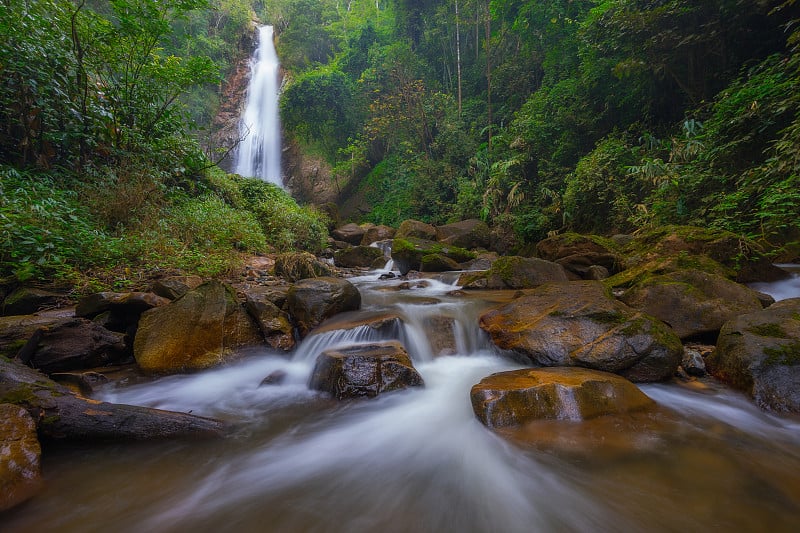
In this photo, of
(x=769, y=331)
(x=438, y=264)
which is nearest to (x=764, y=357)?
(x=769, y=331)

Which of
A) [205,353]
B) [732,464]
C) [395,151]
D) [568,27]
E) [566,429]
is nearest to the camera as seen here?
[732,464]

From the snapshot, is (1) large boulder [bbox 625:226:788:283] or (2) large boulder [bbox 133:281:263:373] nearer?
(2) large boulder [bbox 133:281:263:373]

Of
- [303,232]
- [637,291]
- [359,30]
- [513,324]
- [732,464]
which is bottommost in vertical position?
[732,464]

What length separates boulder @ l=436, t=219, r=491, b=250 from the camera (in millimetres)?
12617

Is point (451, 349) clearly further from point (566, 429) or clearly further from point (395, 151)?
point (395, 151)

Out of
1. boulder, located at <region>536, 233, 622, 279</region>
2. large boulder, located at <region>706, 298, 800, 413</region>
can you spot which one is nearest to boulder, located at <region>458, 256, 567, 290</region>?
boulder, located at <region>536, 233, 622, 279</region>

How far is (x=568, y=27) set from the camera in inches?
528

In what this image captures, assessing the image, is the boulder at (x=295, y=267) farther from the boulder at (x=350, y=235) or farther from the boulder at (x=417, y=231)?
the boulder at (x=350, y=235)

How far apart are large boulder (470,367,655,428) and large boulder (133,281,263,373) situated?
3197 millimetres

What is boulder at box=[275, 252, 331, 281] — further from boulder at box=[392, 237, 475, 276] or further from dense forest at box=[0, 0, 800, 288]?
boulder at box=[392, 237, 475, 276]

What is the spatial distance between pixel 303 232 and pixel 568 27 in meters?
13.4

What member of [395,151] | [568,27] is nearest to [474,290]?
[568,27]

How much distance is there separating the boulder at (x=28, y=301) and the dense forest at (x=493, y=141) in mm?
235

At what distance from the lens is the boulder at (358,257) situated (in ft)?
38.0
